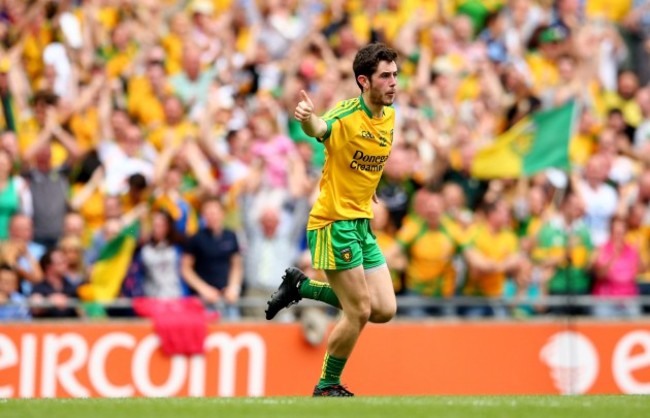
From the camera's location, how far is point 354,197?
11195mm

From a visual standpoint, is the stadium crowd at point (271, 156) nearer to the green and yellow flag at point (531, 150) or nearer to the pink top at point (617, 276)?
the pink top at point (617, 276)

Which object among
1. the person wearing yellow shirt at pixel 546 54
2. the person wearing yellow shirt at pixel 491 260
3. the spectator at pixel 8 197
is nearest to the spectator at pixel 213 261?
the spectator at pixel 8 197

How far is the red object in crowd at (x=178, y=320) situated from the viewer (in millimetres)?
15156

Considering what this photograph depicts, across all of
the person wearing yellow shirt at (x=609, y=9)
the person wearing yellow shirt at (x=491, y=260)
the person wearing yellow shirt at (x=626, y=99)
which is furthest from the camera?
the person wearing yellow shirt at (x=609, y=9)

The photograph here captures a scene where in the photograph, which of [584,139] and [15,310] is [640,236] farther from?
[15,310]

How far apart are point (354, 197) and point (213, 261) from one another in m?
4.46

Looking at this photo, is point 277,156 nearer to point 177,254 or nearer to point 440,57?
point 177,254

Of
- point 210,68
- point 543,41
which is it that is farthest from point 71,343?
point 543,41

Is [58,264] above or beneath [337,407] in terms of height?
above

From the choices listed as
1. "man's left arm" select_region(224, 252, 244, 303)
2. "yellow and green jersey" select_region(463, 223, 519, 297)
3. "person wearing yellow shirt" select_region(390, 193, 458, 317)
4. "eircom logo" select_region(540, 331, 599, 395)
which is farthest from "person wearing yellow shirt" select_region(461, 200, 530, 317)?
"man's left arm" select_region(224, 252, 244, 303)

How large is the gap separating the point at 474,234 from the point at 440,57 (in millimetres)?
3728

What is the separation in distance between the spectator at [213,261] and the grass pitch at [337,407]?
4.24 m

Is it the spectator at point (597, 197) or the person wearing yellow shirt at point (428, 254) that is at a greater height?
the spectator at point (597, 197)

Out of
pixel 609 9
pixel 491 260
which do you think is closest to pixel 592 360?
pixel 491 260
